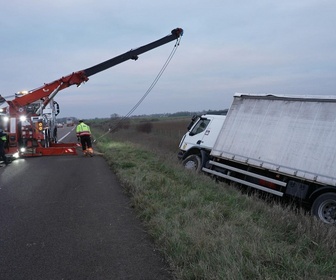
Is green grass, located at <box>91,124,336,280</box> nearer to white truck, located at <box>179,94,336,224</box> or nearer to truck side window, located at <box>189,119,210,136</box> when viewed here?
white truck, located at <box>179,94,336,224</box>

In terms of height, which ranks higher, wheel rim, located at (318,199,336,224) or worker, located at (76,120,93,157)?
wheel rim, located at (318,199,336,224)

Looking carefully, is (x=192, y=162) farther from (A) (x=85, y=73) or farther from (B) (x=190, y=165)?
(A) (x=85, y=73)

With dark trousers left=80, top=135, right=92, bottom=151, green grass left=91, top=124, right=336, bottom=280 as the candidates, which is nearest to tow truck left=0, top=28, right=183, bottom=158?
dark trousers left=80, top=135, right=92, bottom=151

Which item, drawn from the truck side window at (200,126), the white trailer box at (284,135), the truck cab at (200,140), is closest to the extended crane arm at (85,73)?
the truck cab at (200,140)

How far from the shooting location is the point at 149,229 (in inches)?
216

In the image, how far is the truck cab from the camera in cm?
1180

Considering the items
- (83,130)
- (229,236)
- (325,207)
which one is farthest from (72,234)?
(83,130)

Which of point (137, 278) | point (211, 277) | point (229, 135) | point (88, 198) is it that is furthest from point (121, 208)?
point (229, 135)

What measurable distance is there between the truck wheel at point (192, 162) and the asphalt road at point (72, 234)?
10.8 feet

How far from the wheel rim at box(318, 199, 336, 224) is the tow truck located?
1174cm

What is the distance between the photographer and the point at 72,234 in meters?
5.43

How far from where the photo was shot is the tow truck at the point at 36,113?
52.5ft

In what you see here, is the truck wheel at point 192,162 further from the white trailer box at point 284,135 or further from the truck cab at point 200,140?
the white trailer box at point 284,135

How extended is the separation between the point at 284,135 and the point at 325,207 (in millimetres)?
2066
